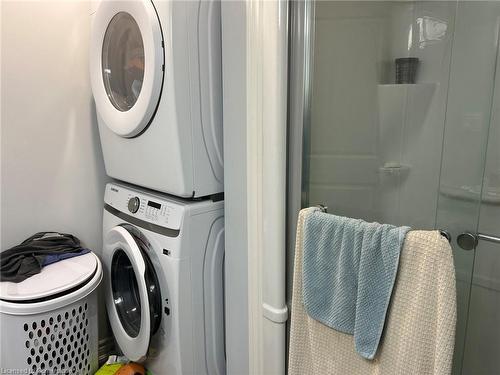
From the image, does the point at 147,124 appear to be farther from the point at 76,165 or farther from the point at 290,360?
the point at 290,360

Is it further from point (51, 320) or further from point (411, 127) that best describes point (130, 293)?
point (411, 127)

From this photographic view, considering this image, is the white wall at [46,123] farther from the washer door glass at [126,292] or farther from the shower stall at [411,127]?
the shower stall at [411,127]

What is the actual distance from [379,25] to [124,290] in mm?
1471

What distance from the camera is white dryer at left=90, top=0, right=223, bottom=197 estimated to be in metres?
1.19

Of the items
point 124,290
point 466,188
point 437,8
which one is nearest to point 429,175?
point 466,188

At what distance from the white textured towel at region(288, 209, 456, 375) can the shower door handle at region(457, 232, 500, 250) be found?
260 millimetres

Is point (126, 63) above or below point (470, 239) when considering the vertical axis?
above

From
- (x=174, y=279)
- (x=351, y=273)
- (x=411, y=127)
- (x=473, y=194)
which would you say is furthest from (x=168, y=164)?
(x=473, y=194)

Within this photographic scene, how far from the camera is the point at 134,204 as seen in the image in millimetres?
1472

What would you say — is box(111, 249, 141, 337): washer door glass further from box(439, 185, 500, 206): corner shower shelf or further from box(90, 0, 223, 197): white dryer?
box(439, 185, 500, 206): corner shower shelf

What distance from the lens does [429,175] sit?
114 cm

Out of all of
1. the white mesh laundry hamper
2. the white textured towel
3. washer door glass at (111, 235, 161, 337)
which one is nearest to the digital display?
washer door glass at (111, 235, 161, 337)

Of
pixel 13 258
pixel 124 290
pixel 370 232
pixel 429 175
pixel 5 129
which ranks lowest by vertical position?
pixel 124 290

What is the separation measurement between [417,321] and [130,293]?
1.23 metres
